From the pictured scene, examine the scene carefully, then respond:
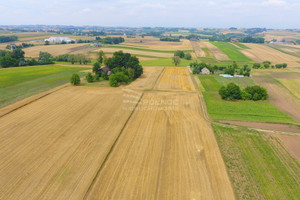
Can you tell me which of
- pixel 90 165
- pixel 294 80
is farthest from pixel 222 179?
pixel 294 80

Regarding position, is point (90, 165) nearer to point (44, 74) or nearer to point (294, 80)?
point (44, 74)

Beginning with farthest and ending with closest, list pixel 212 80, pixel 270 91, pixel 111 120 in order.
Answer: pixel 212 80 → pixel 270 91 → pixel 111 120

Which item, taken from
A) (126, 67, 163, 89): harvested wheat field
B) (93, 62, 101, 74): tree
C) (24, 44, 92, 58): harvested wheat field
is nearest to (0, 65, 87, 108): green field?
(93, 62, 101, 74): tree

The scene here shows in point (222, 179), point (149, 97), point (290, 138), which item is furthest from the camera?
point (149, 97)

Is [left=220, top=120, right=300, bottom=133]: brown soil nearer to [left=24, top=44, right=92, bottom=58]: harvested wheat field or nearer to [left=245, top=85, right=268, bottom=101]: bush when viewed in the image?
[left=245, top=85, right=268, bottom=101]: bush

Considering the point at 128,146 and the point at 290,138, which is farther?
the point at 290,138
